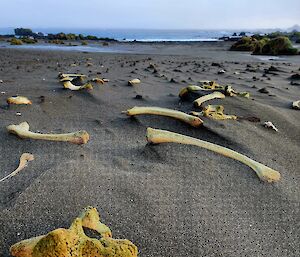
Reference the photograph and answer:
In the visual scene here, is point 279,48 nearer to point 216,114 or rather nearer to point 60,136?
point 216,114

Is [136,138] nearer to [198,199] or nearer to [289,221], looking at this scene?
[198,199]

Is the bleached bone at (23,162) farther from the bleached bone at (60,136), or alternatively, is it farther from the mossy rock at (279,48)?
the mossy rock at (279,48)

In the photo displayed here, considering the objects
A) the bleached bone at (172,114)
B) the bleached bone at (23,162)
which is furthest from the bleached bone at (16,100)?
the bleached bone at (23,162)

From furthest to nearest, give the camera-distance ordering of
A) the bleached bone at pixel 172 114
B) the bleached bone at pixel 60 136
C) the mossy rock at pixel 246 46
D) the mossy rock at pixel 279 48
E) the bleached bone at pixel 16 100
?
the mossy rock at pixel 246 46, the mossy rock at pixel 279 48, the bleached bone at pixel 16 100, the bleached bone at pixel 172 114, the bleached bone at pixel 60 136

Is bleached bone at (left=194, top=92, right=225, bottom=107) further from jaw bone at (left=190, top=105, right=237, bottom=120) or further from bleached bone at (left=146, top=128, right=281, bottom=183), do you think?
bleached bone at (left=146, top=128, right=281, bottom=183)

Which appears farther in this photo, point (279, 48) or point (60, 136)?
point (279, 48)

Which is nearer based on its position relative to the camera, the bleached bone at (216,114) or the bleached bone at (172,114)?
the bleached bone at (172,114)

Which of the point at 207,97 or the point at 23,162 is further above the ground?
the point at 23,162

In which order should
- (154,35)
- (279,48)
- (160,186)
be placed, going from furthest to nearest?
(154,35)
(279,48)
(160,186)

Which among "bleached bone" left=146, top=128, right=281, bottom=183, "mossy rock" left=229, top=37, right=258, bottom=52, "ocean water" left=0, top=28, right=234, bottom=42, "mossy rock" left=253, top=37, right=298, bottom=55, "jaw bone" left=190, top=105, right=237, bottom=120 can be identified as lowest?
"ocean water" left=0, top=28, right=234, bottom=42

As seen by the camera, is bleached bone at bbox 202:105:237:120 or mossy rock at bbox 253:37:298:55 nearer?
bleached bone at bbox 202:105:237:120

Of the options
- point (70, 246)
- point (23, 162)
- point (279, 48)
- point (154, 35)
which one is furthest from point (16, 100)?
point (154, 35)

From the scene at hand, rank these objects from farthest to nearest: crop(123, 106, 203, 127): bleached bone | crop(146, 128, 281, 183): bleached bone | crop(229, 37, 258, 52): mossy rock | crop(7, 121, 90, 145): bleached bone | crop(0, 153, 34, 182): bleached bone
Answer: crop(229, 37, 258, 52): mossy rock → crop(123, 106, 203, 127): bleached bone → crop(7, 121, 90, 145): bleached bone → crop(146, 128, 281, 183): bleached bone → crop(0, 153, 34, 182): bleached bone

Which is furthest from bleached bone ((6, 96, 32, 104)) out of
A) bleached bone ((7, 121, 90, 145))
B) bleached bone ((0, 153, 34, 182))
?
bleached bone ((0, 153, 34, 182))
